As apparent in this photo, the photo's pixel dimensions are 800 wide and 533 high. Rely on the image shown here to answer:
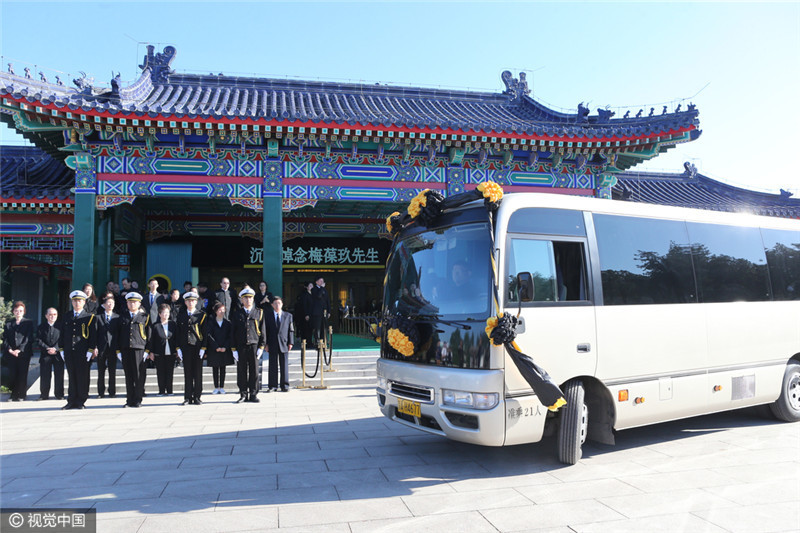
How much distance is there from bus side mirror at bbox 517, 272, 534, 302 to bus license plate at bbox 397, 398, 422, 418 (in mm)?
1477

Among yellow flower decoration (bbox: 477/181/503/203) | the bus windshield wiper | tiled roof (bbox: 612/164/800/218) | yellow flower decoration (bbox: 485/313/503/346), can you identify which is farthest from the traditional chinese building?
yellow flower decoration (bbox: 485/313/503/346)

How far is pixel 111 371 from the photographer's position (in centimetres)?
906

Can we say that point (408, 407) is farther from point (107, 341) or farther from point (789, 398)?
point (107, 341)

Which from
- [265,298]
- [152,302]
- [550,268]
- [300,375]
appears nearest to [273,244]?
[265,298]

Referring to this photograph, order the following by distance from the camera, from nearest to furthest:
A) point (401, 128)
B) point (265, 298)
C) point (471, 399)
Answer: point (471, 399) → point (265, 298) → point (401, 128)

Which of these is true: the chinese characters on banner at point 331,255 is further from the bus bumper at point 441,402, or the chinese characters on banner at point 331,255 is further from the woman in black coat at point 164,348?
the bus bumper at point 441,402

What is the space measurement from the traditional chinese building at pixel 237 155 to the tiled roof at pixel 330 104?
1.7 inches

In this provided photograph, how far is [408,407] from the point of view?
499 cm

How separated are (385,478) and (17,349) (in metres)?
7.75

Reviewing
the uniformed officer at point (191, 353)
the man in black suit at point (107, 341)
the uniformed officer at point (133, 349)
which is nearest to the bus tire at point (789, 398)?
the uniformed officer at point (191, 353)

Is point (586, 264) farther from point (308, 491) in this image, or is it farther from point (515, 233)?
point (308, 491)

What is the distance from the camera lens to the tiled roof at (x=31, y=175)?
38.7 ft

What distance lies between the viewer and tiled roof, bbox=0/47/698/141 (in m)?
10.4

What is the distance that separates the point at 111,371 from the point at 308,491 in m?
6.50
